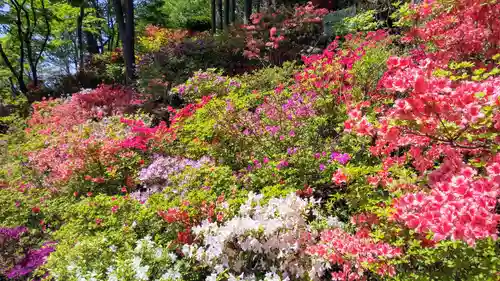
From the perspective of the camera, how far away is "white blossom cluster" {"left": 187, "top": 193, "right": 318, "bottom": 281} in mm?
2650

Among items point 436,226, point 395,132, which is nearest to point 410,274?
point 436,226

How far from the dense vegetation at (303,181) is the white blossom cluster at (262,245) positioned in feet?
0.04

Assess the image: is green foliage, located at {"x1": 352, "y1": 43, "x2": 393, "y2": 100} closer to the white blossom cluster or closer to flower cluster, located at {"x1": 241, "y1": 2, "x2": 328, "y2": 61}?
the white blossom cluster

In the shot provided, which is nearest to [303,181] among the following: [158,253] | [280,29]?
[158,253]

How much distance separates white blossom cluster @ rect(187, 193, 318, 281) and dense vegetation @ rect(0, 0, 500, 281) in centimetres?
1

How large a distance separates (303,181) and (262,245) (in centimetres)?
104

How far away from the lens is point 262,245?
2705 mm

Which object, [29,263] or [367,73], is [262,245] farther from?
[367,73]

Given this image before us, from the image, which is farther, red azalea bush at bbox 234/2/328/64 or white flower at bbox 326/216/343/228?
red azalea bush at bbox 234/2/328/64

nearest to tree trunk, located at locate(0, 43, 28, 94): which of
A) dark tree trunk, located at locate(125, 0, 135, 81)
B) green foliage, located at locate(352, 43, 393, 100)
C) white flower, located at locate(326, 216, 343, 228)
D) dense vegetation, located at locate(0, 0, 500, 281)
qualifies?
dark tree trunk, located at locate(125, 0, 135, 81)

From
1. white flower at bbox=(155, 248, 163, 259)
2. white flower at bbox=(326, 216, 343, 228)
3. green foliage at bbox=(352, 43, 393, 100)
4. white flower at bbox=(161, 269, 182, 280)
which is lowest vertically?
white flower at bbox=(161, 269, 182, 280)

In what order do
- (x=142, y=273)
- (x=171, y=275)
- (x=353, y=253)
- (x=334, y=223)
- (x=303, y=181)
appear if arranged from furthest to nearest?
(x=303, y=181) → (x=334, y=223) → (x=171, y=275) → (x=142, y=273) → (x=353, y=253)

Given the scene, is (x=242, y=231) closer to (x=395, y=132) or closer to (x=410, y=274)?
(x=410, y=274)

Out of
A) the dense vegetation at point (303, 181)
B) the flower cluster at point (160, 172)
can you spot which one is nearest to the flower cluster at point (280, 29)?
the dense vegetation at point (303, 181)
